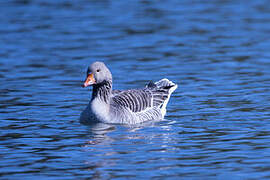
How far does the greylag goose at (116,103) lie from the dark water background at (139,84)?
307 millimetres

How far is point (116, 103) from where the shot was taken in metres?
15.6

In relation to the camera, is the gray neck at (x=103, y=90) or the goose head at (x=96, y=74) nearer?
the goose head at (x=96, y=74)

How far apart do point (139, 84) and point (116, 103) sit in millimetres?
3791

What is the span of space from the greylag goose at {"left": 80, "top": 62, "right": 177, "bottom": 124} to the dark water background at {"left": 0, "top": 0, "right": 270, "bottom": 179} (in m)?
0.31

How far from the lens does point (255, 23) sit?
27.5 m

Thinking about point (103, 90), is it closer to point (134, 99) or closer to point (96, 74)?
point (96, 74)

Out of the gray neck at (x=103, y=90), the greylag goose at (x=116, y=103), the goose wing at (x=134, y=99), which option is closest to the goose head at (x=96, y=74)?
the greylag goose at (x=116, y=103)

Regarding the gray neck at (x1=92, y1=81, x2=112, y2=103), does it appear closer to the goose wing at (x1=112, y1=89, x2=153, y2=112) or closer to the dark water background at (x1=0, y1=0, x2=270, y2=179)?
the goose wing at (x1=112, y1=89, x2=153, y2=112)

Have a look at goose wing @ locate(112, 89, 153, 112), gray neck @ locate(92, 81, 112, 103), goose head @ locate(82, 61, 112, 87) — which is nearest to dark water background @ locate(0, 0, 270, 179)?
goose wing @ locate(112, 89, 153, 112)

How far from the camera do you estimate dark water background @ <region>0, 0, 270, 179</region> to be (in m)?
12.0

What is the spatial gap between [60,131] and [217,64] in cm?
831

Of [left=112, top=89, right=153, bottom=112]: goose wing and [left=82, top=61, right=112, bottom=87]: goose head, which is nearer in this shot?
[left=82, top=61, right=112, bottom=87]: goose head

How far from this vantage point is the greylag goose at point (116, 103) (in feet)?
49.6

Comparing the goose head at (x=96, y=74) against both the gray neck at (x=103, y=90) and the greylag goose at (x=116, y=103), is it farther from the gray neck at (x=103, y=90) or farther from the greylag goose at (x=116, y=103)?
the gray neck at (x=103, y=90)
